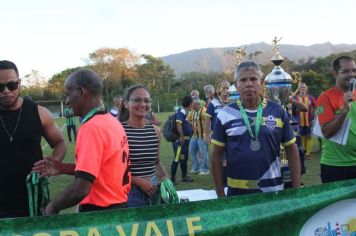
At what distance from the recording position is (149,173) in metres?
4.01

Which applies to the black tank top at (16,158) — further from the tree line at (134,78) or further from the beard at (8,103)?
the tree line at (134,78)

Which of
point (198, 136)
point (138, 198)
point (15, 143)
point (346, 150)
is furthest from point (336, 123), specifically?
point (198, 136)

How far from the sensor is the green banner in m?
2.59

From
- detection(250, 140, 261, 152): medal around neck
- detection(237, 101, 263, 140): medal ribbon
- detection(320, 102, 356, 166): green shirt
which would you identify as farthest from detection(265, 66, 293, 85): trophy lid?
detection(250, 140, 261, 152): medal around neck

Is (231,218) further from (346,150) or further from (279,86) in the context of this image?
(279,86)

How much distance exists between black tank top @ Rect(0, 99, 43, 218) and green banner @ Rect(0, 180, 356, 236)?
73cm

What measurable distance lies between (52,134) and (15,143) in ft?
1.23

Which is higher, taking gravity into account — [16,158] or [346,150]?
[16,158]

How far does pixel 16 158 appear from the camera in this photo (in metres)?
3.18

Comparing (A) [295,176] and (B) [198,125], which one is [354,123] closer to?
(A) [295,176]

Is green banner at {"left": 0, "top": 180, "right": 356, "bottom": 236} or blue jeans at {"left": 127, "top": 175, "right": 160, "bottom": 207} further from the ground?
green banner at {"left": 0, "top": 180, "right": 356, "bottom": 236}

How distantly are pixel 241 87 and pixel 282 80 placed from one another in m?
2.62

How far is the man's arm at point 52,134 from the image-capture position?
3426 mm

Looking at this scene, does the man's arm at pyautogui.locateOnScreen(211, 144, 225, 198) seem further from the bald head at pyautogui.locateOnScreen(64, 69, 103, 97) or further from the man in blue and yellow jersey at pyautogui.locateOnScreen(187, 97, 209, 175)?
the man in blue and yellow jersey at pyautogui.locateOnScreen(187, 97, 209, 175)
